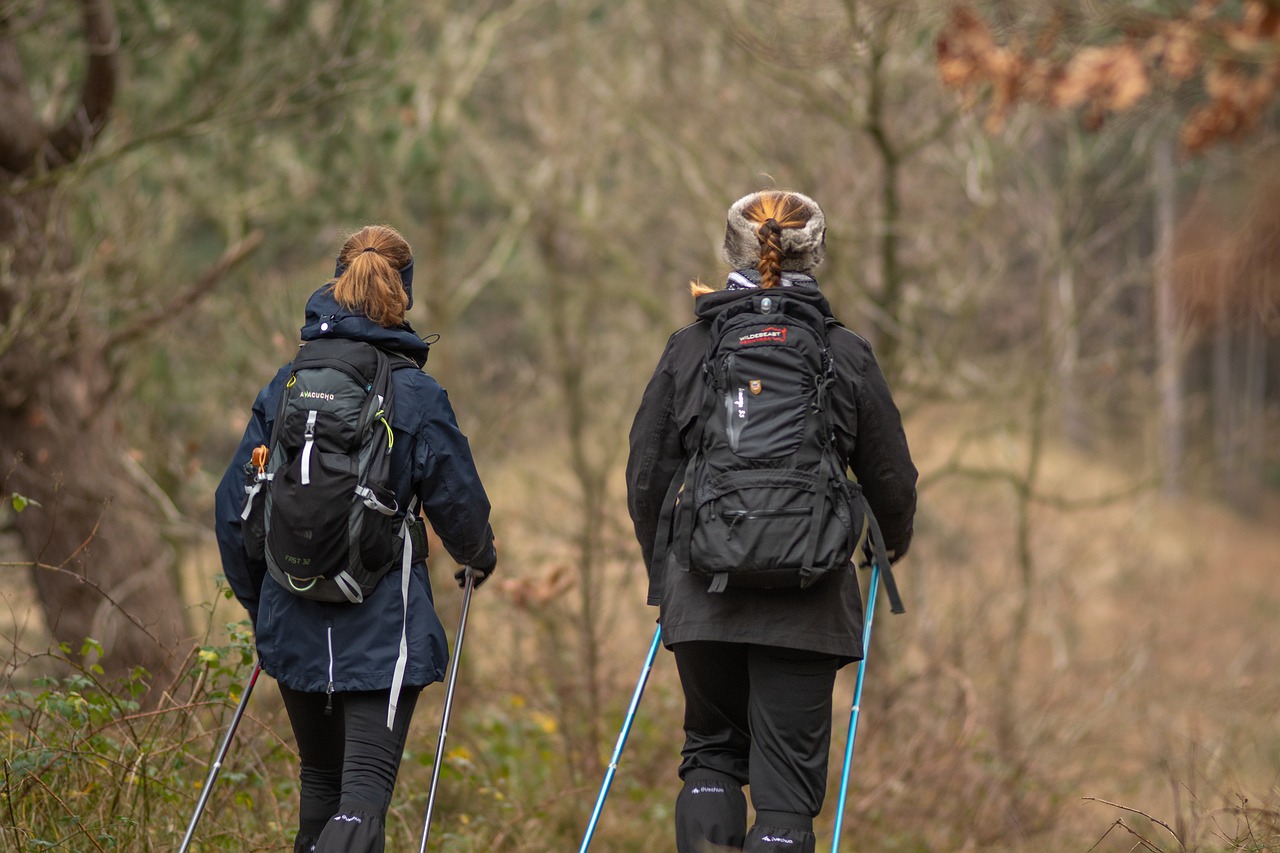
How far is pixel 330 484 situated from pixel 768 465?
1.10 meters

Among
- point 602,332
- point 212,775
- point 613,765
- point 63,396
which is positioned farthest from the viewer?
point 602,332

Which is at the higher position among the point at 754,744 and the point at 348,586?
the point at 348,586

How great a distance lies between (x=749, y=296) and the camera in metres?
3.49

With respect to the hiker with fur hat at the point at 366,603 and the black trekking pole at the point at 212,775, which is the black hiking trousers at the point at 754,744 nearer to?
the hiker with fur hat at the point at 366,603

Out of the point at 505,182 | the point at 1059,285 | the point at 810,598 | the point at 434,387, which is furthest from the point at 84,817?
the point at 505,182

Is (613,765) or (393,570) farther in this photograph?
(613,765)

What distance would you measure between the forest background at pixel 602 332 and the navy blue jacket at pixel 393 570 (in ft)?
1.80

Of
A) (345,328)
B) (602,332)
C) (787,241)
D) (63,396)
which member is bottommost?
(345,328)

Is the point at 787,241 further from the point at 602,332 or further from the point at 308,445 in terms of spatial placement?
the point at 602,332

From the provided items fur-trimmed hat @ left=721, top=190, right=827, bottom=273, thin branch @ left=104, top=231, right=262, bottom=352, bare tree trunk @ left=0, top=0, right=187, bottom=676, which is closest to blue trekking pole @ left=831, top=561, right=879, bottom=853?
fur-trimmed hat @ left=721, top=190, right=827, bottom=273

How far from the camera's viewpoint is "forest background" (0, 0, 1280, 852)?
13.1ft

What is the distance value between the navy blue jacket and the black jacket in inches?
19.3

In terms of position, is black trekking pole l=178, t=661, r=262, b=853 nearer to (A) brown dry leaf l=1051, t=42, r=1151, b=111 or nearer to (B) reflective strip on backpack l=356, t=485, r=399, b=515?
(B) reflective strip on backpack l=356, t=485, r=399, b=515

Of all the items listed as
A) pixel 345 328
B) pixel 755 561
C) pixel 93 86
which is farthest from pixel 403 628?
pixel 93 86
